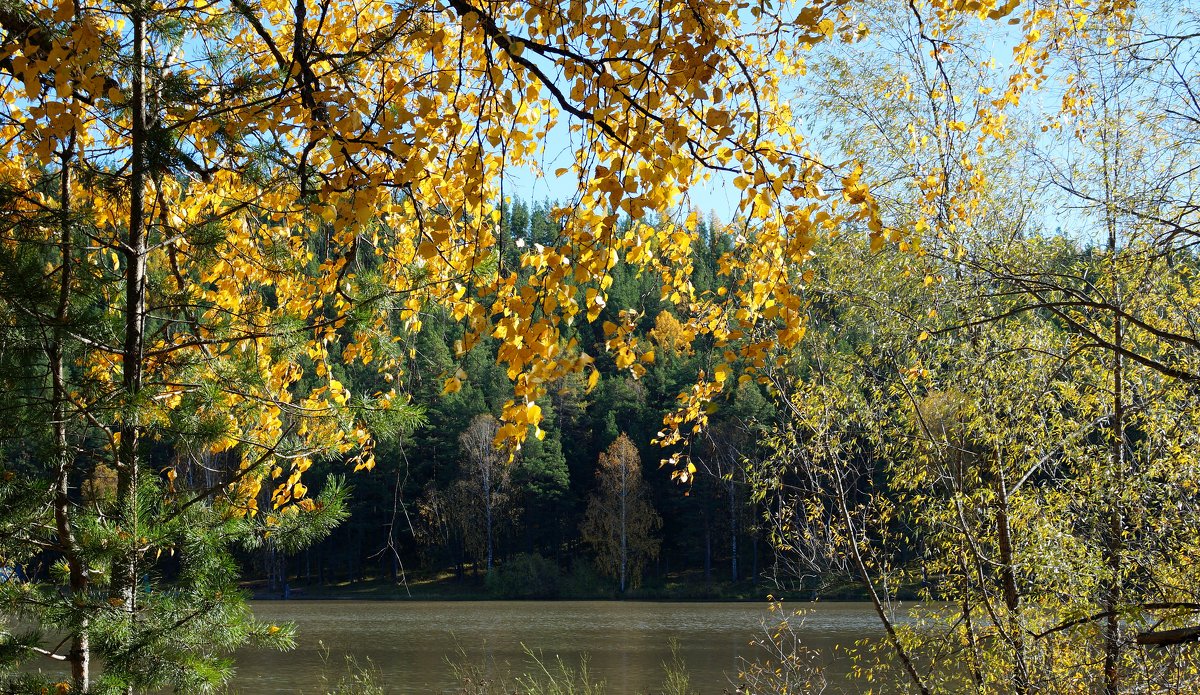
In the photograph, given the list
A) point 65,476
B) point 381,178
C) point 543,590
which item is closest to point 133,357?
point 65,476

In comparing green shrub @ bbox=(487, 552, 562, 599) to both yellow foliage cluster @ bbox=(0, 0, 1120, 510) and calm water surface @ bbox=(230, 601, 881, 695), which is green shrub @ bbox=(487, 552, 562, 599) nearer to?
calm water surface @ bbox=(230, 601, 881, 695)

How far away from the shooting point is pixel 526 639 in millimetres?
16641

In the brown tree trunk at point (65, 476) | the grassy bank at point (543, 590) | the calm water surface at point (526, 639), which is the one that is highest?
the brown tree trunk at point (65, 476)

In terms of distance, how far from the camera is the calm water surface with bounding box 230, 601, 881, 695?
12094 mm

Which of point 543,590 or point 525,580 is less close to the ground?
point 525,580

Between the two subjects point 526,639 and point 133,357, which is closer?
point 133,357

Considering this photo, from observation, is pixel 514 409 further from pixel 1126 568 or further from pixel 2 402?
pixel 1126 568

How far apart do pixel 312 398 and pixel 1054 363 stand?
4.55 m

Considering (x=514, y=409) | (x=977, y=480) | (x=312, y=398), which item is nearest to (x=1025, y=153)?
(x=977, y=480)

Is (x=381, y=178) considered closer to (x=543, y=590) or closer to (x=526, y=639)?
(x=526, y=639)

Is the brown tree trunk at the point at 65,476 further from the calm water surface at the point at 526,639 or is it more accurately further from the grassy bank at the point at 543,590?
the grassy bank at the point at 543,590

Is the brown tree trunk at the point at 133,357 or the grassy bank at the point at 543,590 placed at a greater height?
the brown tree trunk at the point at 133,357

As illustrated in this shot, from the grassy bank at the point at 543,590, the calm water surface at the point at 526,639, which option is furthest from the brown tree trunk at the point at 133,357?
the grassy bank at the point at 543,590

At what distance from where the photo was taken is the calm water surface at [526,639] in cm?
1209
